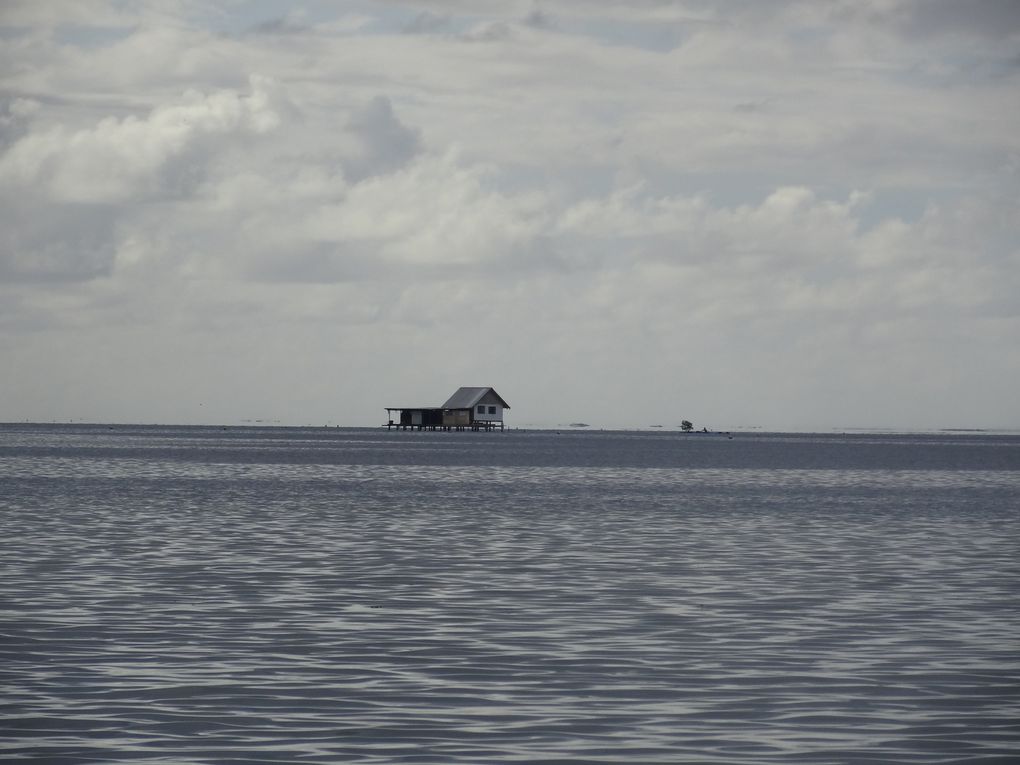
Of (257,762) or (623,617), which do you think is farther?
(623,617)

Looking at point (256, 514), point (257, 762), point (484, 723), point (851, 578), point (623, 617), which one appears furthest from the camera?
point (256, 514)

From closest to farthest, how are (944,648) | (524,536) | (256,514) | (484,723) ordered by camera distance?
(484,723), (944,648), (524,536), (256,514)

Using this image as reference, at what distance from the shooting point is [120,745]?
1362 cm

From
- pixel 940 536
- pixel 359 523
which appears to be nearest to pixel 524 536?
pixel 359 523

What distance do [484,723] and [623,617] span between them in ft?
26.7

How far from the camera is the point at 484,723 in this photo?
48.4ft

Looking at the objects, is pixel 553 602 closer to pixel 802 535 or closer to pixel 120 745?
pixel 120 745

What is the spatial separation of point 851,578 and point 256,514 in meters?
23.4

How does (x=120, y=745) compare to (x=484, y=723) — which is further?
(x=484, y=723)

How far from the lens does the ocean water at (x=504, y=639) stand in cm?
1409

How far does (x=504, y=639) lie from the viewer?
802 inches

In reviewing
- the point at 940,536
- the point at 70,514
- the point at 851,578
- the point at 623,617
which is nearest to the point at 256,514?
the point at 70,514

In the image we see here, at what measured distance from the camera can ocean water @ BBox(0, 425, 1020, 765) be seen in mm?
14086

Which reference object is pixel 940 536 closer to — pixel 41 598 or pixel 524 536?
pixel 524 536
